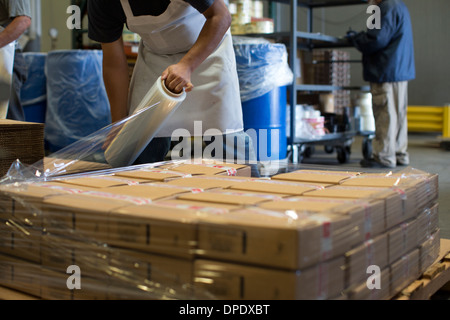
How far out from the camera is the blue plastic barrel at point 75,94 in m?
5.69

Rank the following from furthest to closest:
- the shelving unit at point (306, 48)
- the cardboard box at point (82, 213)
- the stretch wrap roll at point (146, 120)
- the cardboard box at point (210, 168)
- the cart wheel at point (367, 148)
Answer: the cart wheel at point (367, 148) < the shelving unit at point (306, 48) < the stretch wrap roll at point (146, 120) < the cardboard box at point (210, 168) < the cardboard box at point (82, 213)

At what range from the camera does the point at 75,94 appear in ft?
18.8

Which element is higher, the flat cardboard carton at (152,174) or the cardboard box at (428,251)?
the flat cardboard carton at (152,174)

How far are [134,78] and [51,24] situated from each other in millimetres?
8611

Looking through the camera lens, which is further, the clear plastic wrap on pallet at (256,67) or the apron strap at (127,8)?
the clear plastic wrap on pallet at (256,67)

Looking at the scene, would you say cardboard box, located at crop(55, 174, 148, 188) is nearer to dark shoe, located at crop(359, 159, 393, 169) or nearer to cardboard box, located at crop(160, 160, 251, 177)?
cardboard box, located at crop(160, 160, 251, 177)

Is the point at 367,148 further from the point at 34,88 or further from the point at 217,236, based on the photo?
the point at 217,236

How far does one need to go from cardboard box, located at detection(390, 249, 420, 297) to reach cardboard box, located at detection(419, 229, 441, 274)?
40 mm

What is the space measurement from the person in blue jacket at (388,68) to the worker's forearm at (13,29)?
124 inches

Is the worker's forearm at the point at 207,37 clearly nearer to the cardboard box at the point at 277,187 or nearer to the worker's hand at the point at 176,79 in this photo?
the worker's hand at the point at 176,79

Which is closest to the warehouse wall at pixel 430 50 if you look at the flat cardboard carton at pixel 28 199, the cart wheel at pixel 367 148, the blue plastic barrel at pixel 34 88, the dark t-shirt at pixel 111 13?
the cart wheel at pixel 367 148

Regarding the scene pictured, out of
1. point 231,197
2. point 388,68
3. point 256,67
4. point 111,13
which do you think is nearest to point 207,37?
point 111,13

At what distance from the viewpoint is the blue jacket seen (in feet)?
17.7

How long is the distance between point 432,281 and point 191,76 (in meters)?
1.43
